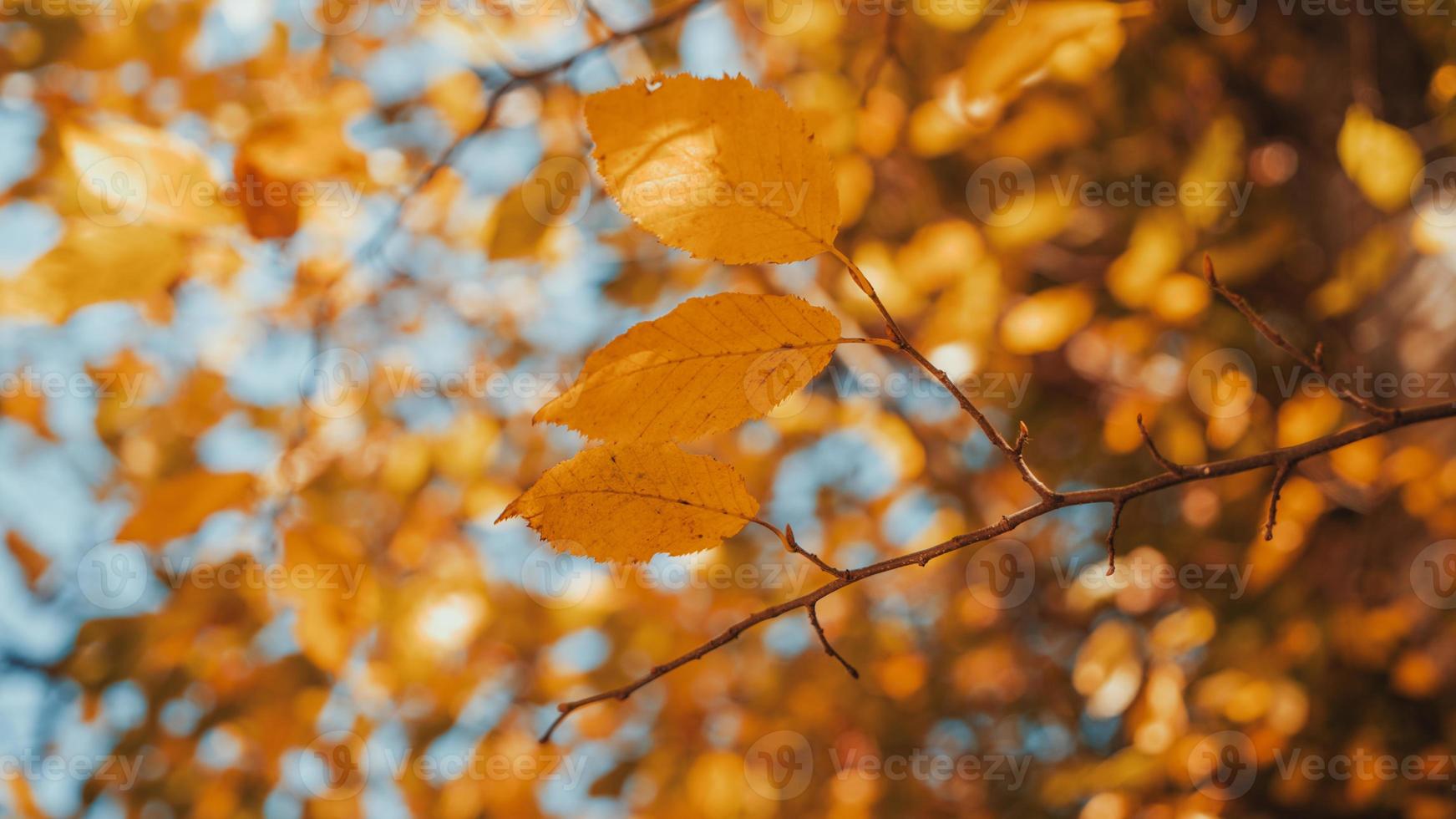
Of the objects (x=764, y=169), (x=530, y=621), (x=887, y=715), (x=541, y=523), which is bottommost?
(x=887, y=715)

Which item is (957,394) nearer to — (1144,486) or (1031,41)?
(1144,486)

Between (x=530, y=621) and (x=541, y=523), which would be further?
(x=530, y=621)

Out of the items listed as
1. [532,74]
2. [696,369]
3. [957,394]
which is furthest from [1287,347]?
[532,74]

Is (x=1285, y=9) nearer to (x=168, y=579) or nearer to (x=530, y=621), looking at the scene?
(x=530, y=621)

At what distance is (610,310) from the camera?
189 cm

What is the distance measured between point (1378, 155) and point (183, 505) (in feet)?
4.57

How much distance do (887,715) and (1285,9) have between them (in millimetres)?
1711

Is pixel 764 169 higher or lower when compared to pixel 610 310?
higher

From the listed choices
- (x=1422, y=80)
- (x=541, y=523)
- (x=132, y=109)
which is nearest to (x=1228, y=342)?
(x=1422, y=80)

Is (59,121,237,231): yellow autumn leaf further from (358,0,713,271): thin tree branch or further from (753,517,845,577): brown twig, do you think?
(753,517,845,577): brown twig

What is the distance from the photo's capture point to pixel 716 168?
402 millimetres

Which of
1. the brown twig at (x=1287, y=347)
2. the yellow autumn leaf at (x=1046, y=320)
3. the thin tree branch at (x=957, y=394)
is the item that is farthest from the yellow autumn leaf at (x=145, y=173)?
the yellow autumn leaf at (x=1046, y=320)

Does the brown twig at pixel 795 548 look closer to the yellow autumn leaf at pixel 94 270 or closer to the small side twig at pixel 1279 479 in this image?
the small side twig at pixel 1279 479

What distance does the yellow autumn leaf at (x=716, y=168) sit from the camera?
1.30ft
